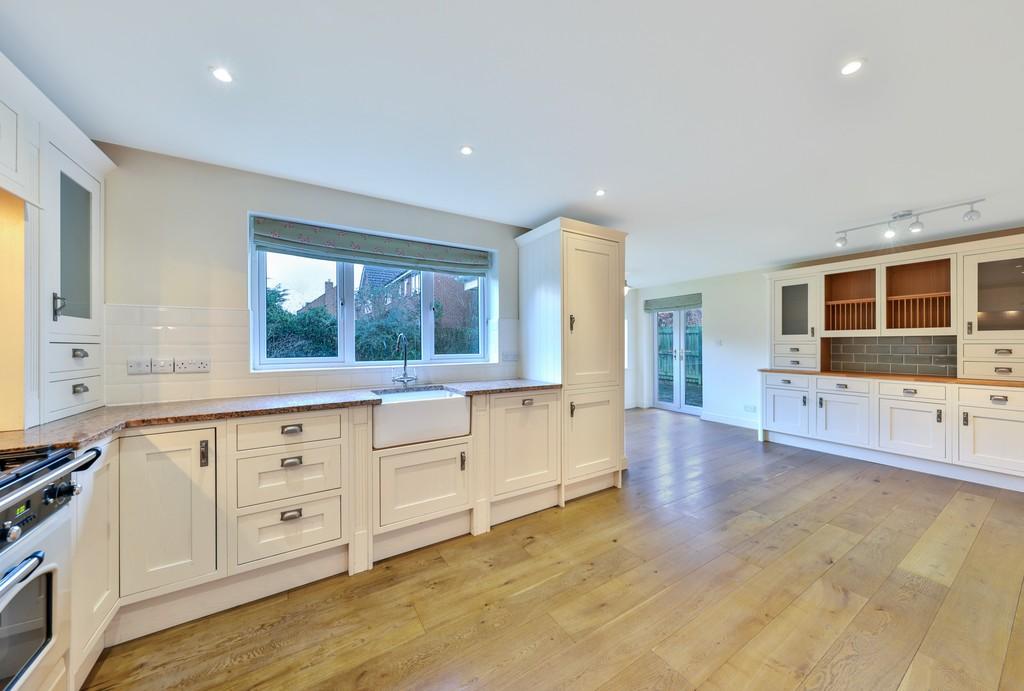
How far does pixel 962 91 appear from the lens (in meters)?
1.57

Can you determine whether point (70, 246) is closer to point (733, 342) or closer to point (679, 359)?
point (733, 342)

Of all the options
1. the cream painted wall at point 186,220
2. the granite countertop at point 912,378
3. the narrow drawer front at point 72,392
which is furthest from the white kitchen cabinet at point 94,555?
the granite countertop at point 912,378

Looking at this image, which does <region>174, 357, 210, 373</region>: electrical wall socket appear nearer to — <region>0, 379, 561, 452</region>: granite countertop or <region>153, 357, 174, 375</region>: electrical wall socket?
<region>153, 357, 174, 375</region>: electrical wall socket

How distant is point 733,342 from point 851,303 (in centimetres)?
146

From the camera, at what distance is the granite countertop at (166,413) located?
1303mm

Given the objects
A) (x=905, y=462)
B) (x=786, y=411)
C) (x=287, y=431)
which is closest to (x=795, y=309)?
(x=786, y=411)

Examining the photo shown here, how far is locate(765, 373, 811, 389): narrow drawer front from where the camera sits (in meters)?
4.24

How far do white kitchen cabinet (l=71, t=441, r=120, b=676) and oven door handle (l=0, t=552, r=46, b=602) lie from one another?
0.29 meters

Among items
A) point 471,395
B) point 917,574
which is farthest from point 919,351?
point 471,395

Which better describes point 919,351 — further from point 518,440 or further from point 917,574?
point 518,440

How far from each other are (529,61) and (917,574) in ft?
10.5

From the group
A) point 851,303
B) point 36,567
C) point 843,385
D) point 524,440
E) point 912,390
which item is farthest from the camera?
point 851,303

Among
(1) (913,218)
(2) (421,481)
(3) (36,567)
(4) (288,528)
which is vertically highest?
(1) (913,218)

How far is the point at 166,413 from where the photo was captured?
68.0 inches
